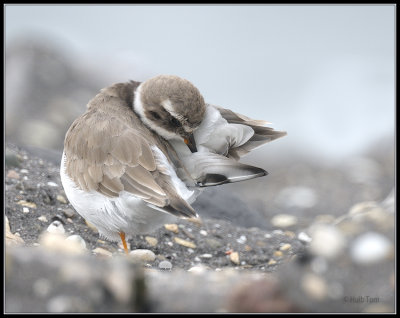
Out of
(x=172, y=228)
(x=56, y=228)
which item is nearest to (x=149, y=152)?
(x=56, y=228)

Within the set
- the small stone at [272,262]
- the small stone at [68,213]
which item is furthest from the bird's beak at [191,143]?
the small stone at [68,213]

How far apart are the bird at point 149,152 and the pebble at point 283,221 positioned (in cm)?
206

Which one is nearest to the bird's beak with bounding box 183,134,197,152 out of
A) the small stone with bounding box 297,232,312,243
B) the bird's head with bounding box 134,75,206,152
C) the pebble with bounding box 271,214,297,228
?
the bird's head with bounding box 134,75,206,152

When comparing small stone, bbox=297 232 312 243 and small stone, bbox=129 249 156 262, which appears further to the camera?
small stone, bbox=297 232 312 243

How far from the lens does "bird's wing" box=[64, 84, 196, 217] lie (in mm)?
4137

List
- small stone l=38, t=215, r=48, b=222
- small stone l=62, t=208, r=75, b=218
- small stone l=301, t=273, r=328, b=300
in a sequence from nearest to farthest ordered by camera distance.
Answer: small stone l=301, t=273, r=328, b=300
small stone l=38, t=215, r=48, b=222
small stone l=62, t=208, r=75, b=218

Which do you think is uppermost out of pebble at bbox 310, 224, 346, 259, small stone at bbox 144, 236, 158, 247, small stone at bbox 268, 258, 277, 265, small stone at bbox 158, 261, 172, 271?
small stone at bbox 144, 236, 158, 247

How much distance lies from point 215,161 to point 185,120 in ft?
1.26

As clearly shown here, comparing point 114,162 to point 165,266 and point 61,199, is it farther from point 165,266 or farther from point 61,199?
point 61,199

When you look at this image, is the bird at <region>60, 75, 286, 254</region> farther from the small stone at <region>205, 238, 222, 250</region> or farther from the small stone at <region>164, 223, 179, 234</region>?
the small stone at <region>205, 238, 222, 250</region>

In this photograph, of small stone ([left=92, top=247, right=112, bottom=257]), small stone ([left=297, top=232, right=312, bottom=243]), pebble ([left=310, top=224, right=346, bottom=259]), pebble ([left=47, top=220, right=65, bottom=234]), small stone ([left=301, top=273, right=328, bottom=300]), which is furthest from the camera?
small stone ([left=297, top=232, right=312, bottom=243])

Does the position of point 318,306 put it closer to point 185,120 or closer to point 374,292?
point 374,292

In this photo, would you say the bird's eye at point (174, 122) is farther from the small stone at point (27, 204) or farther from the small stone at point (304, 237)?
the small stone at point (304, 237)

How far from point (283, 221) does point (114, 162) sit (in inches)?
121
